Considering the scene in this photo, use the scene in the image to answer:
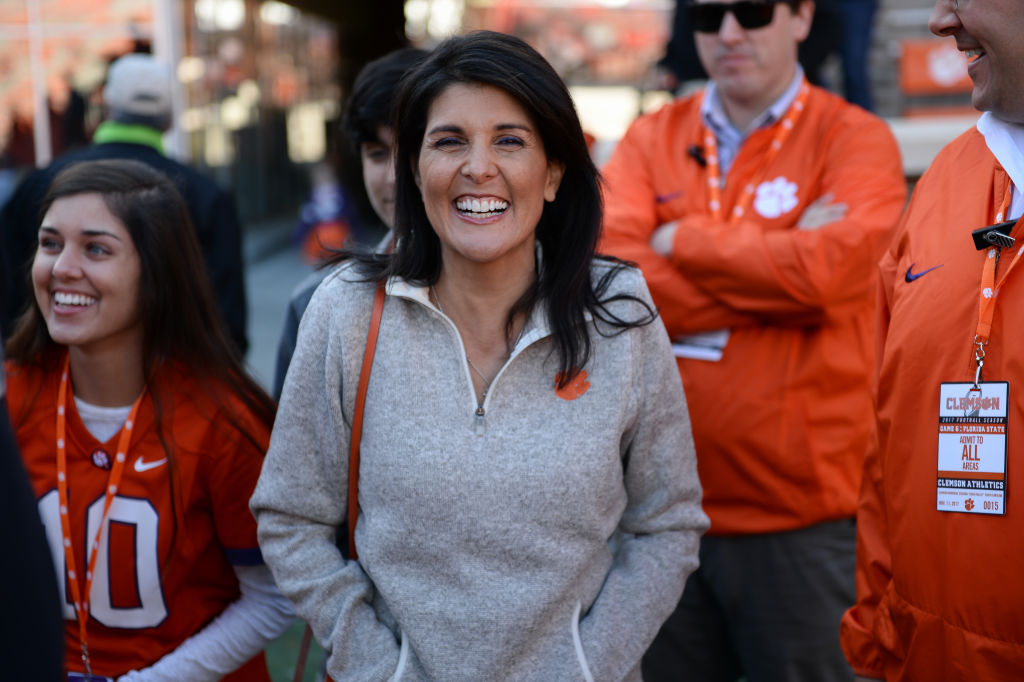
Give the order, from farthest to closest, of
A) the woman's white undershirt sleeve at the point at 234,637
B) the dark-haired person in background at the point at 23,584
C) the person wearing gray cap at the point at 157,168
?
the person wearing gray cap at the point at 157,168 → the woman's white undershirt sleeve at the point at 234,637 → the dark-haired person in background at the point at 23,584

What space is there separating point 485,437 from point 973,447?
2.90 ft

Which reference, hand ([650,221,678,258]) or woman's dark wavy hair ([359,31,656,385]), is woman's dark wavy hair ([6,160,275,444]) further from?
hand ([650,221,678,258])

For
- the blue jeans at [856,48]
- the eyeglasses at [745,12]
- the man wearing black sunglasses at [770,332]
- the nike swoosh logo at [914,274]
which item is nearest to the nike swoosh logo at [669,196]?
the man wearing black sunglasses at [770,332]

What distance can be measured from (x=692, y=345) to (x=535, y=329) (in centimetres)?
69

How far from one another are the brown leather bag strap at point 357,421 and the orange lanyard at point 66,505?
0.60 meters

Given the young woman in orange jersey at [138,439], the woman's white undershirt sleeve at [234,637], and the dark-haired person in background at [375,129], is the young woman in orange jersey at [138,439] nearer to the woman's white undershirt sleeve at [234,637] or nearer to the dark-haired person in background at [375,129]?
the woman's white undershirt sleeve at [234,637]

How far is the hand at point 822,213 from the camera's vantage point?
2633 millimetres

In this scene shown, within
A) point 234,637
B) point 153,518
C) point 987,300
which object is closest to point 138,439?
point 153,518

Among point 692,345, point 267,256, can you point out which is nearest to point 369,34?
point 267,256

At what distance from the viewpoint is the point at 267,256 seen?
16.3 metres

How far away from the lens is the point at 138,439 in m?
2.47

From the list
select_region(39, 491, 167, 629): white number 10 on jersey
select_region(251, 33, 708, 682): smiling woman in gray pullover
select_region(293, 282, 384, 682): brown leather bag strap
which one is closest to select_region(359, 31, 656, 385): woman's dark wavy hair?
Answer: select_region(251, 33, 708, 682): smiling woman in gray pullover

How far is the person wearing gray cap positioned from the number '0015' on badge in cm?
291

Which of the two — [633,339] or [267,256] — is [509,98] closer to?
[633,339]
